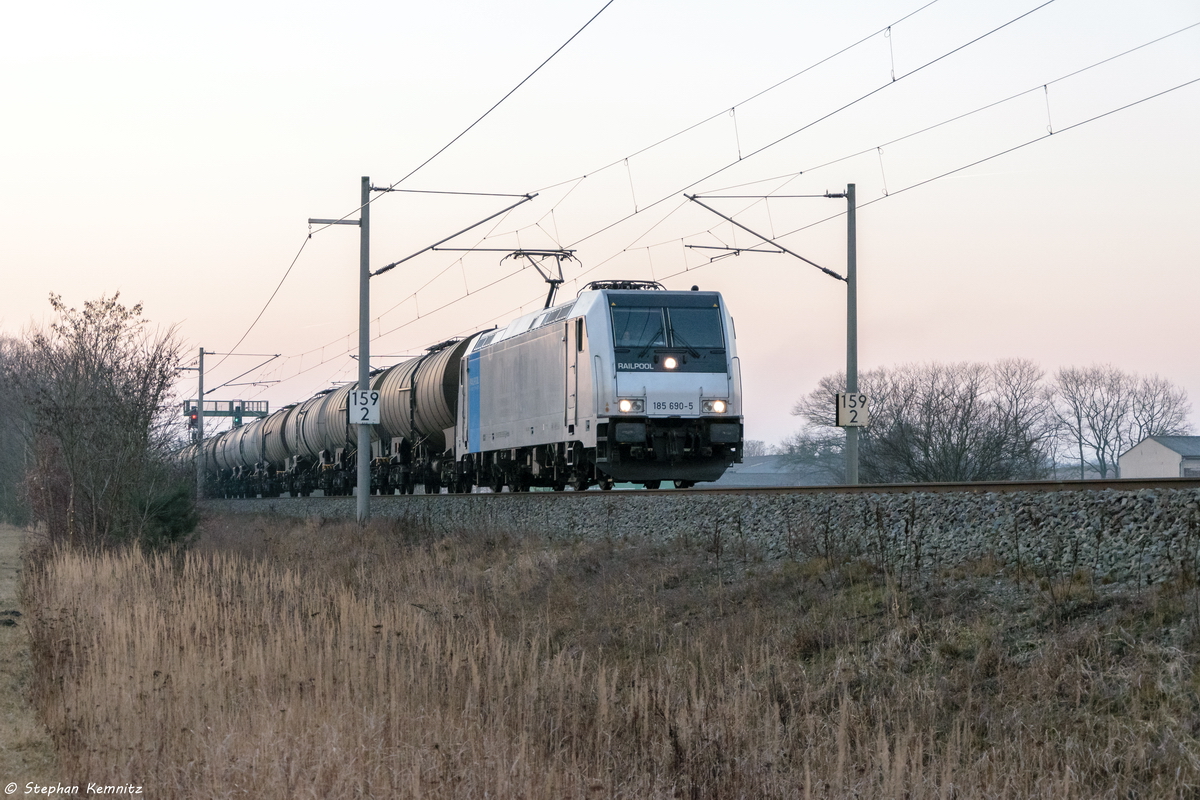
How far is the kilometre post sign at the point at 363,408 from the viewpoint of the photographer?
2280 centimetres

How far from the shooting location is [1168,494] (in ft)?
29.8

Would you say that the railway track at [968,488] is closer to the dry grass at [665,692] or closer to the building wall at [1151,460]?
the dry grass at [665,692]

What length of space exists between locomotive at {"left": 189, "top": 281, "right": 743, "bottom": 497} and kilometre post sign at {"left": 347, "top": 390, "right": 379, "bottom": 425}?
90.5 inches

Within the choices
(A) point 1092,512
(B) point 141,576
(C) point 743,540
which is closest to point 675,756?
(A) point 1092,512

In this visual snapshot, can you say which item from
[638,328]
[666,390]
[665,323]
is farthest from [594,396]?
[665,323]

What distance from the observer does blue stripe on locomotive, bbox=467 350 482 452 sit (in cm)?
2506

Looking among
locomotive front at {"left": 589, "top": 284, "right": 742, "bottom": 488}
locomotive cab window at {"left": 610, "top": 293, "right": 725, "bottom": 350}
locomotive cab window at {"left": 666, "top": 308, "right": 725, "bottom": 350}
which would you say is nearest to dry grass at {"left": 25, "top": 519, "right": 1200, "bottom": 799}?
locomotive front at {"left": 589, "top": 284, "right": 742, "bottom": 488}

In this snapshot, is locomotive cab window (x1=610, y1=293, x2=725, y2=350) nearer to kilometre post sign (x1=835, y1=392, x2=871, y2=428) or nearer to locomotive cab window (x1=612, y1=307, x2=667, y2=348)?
locomotive cab window (x1=612, y1=307, x2=667, y2=348)

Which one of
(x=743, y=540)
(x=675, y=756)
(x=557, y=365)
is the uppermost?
(x=557, y=365)

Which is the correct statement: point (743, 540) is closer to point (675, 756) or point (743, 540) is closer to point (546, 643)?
point (546, 643)

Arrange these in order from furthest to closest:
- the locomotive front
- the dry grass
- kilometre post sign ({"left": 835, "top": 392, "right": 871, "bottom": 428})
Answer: kilometre post sign ({"left": 835, "top": 392, "right": 871, "bottom": 428}) < the locomotive front < the dry grass

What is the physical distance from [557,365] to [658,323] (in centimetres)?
208

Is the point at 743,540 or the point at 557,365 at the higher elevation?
the point at 557,365

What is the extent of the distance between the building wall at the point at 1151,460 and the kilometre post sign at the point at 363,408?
5852 centimetres
